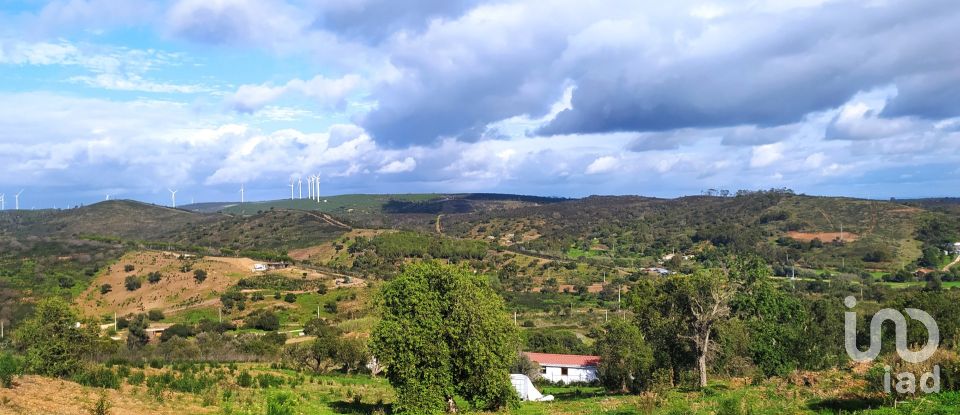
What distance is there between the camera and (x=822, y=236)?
160 m

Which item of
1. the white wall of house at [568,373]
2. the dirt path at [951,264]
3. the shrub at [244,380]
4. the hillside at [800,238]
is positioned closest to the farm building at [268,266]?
the white wall of house at [568,373]

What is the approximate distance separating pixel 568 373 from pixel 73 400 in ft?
146

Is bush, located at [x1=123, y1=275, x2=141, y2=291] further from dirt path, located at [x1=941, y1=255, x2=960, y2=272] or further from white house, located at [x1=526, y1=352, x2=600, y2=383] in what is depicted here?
dirt path, located at [x1=941, y1=255, x2=960, y2=272]

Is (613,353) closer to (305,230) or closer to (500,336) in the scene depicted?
(500,336)

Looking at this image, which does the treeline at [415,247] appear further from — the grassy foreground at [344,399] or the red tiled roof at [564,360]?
the grassy foreground at [344,399]

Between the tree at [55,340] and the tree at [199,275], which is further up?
the tree at [55,340]

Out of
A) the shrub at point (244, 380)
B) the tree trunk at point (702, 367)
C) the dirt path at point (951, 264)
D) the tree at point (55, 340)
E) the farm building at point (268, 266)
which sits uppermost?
the tree at point (55, 340)

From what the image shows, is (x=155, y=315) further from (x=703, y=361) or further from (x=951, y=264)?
(x=951, y=264)

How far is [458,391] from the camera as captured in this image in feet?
82.0

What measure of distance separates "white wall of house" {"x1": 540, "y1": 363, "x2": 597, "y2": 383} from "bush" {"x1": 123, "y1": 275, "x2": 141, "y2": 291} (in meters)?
74.0

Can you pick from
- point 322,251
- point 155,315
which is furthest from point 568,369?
point 322,251

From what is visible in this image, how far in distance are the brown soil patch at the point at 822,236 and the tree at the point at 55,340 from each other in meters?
167

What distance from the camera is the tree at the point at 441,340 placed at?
78.1 feet

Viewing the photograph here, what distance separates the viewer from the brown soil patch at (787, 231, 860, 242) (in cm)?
15475
